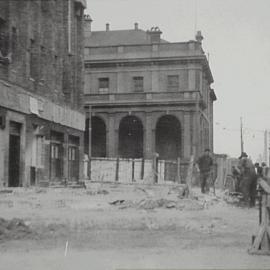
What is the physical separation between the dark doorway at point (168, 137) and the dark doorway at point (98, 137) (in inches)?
169

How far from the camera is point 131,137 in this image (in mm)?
51062

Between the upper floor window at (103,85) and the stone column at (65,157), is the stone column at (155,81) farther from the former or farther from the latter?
the stone column at (65,157)

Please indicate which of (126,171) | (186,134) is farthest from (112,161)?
(186,134)

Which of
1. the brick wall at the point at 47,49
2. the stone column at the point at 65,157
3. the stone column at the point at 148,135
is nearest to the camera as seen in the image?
the brick wall at the point at 47,49

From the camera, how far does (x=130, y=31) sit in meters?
54.6

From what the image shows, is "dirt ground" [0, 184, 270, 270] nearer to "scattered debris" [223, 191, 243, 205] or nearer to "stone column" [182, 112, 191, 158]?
"scattered debris" [223, 191, 243, 205]

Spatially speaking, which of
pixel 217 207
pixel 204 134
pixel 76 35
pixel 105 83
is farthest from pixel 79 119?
pixel 204 134

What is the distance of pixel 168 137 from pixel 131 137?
2.99 m

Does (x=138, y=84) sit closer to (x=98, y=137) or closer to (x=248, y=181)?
(x=98, y=137)

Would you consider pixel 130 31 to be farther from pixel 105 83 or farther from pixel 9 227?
pixel 9 227

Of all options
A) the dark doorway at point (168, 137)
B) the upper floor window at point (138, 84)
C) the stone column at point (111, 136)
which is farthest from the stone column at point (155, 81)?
the stone column at point (111, 136)

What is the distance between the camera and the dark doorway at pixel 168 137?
1964 inches

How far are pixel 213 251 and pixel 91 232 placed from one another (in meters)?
2.63

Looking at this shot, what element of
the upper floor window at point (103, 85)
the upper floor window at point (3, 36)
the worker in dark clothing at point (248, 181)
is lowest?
the worker in dark clothing at point (248, 181)
